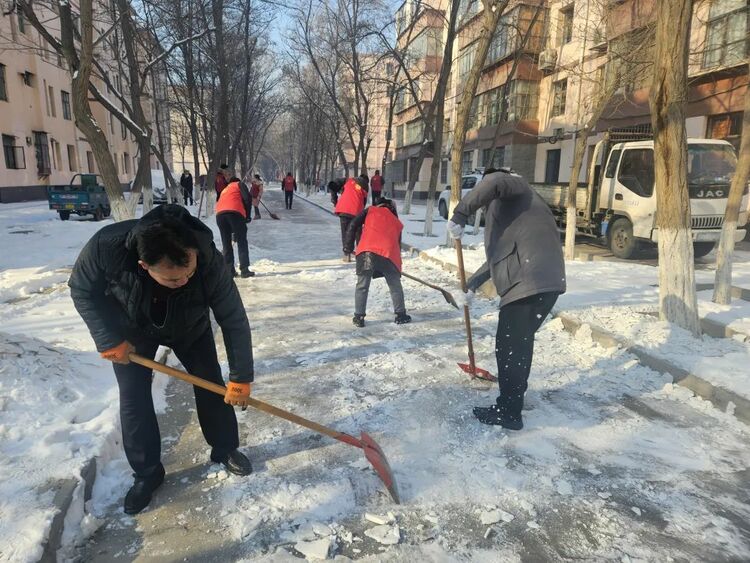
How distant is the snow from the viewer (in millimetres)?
2209

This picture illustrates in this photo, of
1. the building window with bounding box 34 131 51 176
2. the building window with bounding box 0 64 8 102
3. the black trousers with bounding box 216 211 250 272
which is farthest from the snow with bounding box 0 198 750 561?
the building window with bounding box 34 131 51 176

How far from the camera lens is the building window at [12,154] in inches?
870

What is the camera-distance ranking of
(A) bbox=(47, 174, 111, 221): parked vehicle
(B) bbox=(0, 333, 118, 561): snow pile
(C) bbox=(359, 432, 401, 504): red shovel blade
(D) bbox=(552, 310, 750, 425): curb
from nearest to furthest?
1. (B) bbox=(0, 333, 118, 561): snow pile
2. (C) bbox=(359, 432, 401, 504): red shovel blade
3. (D) bbox=(552, 310, 750, 425): curb
4. (A) bbox=(47, 174, 111, 221): parked vehicle

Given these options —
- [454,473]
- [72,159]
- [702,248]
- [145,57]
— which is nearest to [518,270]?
[454,473]

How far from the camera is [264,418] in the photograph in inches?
129

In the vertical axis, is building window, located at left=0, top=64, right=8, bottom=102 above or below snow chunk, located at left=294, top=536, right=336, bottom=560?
above

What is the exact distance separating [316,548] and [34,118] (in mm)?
29601

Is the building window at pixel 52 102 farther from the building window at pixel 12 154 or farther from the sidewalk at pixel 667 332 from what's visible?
the sidewalk at pixel 667 332

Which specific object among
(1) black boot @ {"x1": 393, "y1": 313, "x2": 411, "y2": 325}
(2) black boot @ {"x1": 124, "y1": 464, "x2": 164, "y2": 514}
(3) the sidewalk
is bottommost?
(2) black boot @ {"x1": 124, "y1": 464, "x2": 164, "y2": 514}

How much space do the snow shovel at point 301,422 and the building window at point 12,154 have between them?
2547cm

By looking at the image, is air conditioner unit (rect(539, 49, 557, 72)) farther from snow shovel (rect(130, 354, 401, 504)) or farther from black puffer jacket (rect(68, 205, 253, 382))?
black puffer jacket (rect(68, 205, 253, 382))

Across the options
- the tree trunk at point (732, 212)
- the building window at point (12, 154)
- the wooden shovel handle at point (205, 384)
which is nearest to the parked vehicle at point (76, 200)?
the building window at point (12, 154)

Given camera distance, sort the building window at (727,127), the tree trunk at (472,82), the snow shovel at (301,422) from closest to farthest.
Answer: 1. the snow shovel at (301,422)
2. the tree trunk at (472,82)
3. the building window at (727,127)

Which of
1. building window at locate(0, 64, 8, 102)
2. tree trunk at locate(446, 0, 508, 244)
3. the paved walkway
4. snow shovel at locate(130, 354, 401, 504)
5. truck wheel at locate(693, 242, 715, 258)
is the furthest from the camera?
building window at locate(0, 64, 8, 102)
